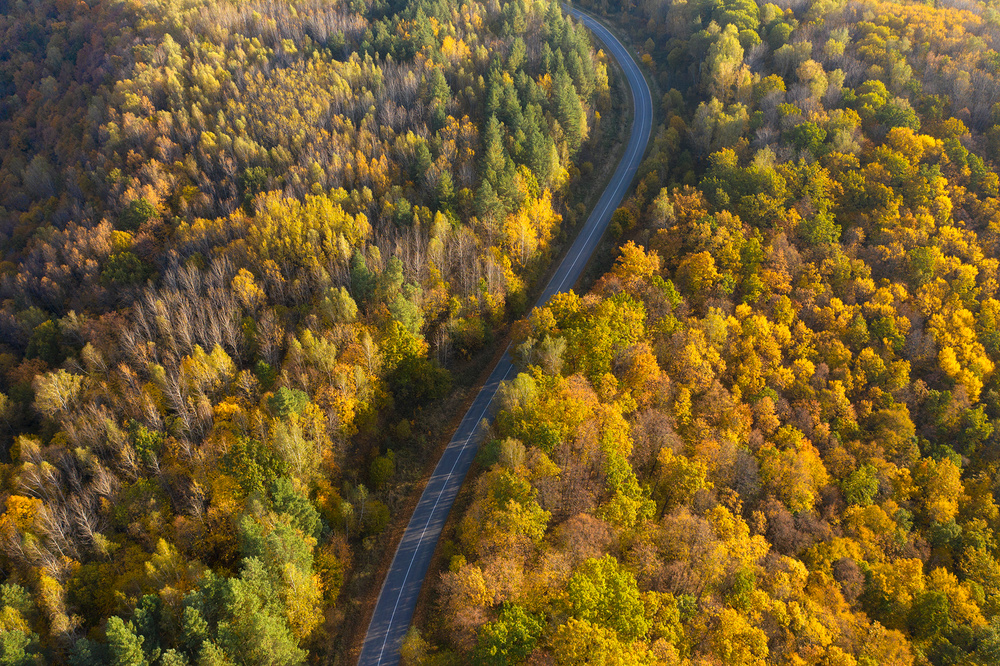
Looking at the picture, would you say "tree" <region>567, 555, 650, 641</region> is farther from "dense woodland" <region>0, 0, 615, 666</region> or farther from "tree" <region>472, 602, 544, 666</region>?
"dense woodland" <region>0, 0, 615, 666</region>

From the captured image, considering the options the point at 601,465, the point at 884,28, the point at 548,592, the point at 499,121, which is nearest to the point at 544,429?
the point at 601,465

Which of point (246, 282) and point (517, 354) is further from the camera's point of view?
point (517, 354)

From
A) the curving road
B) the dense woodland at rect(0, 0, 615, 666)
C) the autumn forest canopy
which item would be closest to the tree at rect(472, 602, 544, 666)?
the autumn forest canopy

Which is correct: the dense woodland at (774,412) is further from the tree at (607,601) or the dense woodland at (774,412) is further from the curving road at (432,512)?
the curving road at (432,512)

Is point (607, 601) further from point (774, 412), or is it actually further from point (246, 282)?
point (246, 282)

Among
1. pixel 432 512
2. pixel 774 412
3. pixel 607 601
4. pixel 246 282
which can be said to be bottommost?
pixel 432 512

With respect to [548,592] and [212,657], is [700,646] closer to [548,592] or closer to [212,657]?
[548,592]

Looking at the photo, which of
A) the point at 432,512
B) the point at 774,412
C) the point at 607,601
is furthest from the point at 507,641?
the point at 774,412
